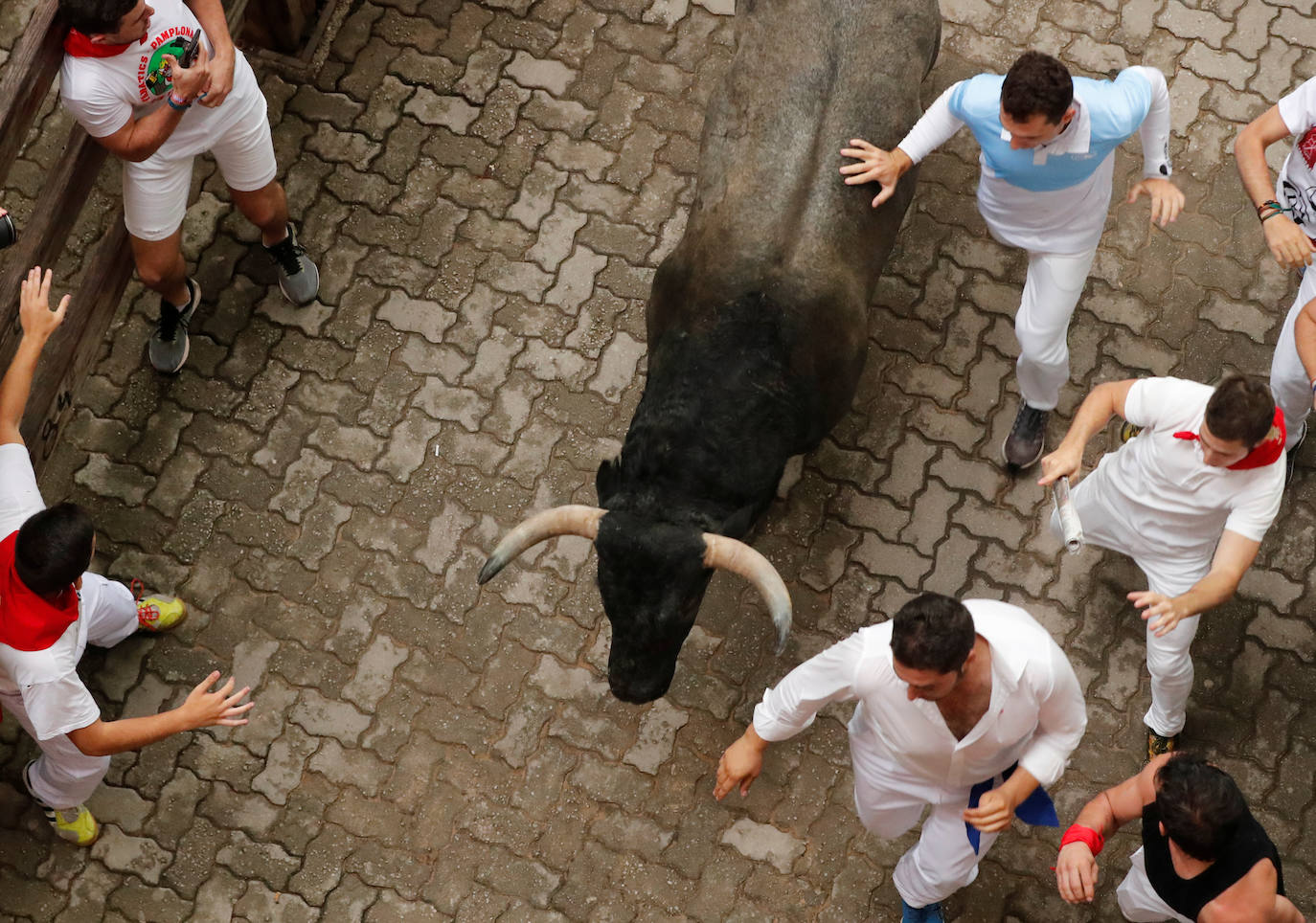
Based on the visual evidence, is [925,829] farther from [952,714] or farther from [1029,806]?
[952,714]

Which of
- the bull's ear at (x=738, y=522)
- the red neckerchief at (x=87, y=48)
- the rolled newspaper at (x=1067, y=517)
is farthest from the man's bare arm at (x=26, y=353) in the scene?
the rolled newspaper at (x=1067, y=517)

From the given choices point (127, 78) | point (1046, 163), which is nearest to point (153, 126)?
point (127, 78)

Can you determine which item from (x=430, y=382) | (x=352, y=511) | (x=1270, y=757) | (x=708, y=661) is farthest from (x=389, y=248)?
(x=1270, y=757)

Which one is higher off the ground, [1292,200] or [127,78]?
[1292,200]

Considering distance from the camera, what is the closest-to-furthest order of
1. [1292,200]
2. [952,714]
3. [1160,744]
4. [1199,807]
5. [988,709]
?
[1199,807] → [988,709] → [952,714] → [1292,200] → [1160,744]

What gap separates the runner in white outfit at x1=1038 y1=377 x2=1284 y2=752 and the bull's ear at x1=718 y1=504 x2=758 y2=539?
1268 millimetres

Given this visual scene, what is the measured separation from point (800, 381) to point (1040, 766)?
1944 millimetres

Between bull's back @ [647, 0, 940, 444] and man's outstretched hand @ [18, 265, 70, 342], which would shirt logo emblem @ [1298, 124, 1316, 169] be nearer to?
bull's back @ [647, 0, 940, 444]

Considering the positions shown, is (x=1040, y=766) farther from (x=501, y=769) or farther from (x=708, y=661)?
(x=501, y=769)

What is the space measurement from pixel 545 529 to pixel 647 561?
0.44 m

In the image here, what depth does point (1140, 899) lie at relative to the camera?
5074 millimetres

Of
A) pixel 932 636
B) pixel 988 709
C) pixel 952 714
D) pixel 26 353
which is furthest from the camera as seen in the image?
pixel 26 353

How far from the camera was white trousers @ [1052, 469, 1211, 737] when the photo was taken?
5305 mm

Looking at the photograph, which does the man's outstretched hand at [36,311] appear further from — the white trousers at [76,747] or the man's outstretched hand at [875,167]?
the man's outstretched hand at [875,167]
